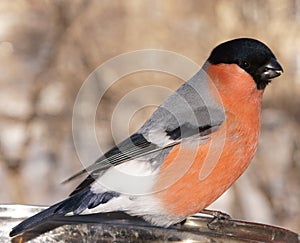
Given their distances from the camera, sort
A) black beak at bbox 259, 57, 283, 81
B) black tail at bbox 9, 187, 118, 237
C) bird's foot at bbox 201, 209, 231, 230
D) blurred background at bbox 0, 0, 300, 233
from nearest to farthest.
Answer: black tail at bbox 9, 187, 118, 237 < bird's foot at bbox 201, 209, 231, 230 < black beak at bbox 259, 57, 283, 81 < blurred background at bbox 0, 0, 300, 233

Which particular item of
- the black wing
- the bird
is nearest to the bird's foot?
the bird

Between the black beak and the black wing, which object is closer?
the black wing

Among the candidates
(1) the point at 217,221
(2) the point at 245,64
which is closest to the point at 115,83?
(2) the point at 245,64

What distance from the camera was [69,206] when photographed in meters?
3.11

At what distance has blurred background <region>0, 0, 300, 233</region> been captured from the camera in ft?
18.4

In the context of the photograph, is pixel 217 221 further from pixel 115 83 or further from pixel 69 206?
pixel 115 83

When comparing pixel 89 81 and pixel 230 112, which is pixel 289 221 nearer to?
pixel 89 81

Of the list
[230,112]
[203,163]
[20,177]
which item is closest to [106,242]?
[203,163]

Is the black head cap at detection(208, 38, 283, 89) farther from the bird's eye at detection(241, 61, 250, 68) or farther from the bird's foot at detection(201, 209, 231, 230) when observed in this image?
the bird's foot at detection(201, 209, 231, 230)

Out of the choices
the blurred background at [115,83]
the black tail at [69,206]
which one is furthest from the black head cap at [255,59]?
the blurred background at [115,83]

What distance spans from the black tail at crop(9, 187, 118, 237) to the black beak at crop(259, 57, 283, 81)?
2.31 feet

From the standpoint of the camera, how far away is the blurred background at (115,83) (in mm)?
5598

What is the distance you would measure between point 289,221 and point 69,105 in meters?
1.55

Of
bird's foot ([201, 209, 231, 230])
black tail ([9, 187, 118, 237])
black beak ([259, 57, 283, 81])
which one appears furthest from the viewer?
black beak ([259, 57, 283, 81])
